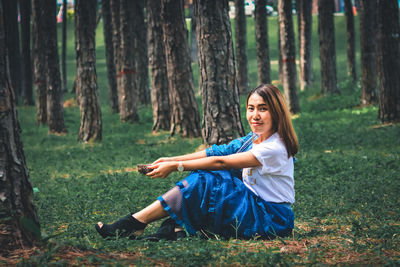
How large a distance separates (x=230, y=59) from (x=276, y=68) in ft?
104

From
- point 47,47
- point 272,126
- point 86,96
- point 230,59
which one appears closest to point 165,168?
point 272,126

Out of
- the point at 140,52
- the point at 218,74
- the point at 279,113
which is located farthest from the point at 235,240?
the point at 140,52

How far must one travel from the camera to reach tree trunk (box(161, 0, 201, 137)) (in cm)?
1373

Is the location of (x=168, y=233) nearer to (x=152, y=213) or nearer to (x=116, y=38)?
(x=152, y=213)

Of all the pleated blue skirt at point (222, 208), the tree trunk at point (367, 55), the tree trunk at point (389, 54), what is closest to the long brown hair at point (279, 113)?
the pleated blue skirt at point (222, 208)

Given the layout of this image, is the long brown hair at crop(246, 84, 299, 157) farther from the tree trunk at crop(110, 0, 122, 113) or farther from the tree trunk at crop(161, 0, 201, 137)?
the tree trunk at crop(110, 0, 122, 113)

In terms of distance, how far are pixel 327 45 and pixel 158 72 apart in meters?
8.99

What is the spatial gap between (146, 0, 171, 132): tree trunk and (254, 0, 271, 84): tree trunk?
17.7ft

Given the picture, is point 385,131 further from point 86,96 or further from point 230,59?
point 86,96

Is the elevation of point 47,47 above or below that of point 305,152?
above

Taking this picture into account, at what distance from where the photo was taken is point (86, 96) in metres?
14.9

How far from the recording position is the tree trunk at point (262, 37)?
2062 cm

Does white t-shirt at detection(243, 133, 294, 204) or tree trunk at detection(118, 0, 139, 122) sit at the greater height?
tree trunk at detection(118, 0, 139, 122)

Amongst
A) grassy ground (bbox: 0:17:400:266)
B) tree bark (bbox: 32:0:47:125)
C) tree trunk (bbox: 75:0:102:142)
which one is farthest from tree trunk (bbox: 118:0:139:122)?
tree trunk (bbox: 75:0:102:142)
